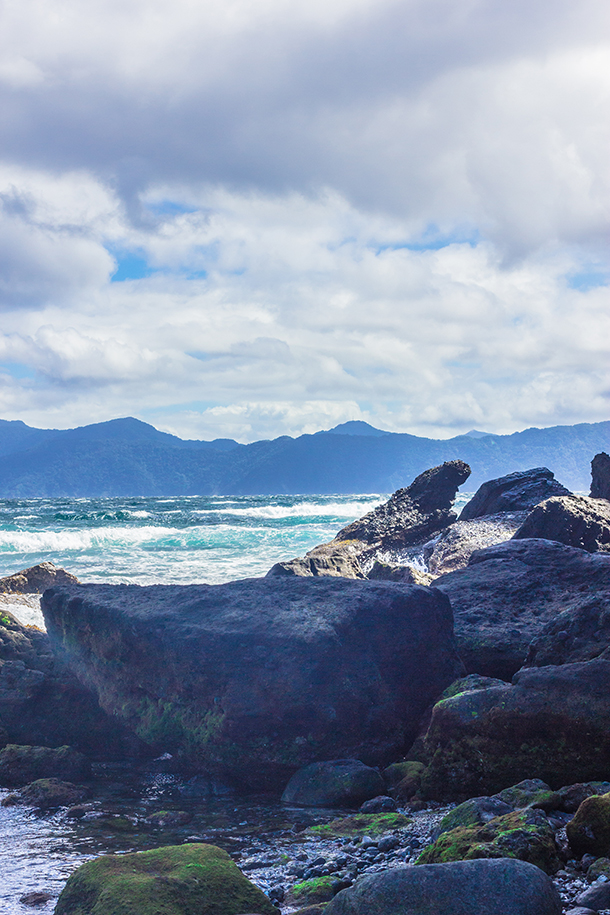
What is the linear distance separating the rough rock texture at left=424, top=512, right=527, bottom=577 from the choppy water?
549 centimetres

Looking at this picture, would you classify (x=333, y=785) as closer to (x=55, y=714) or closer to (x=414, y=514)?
(x=55, y=714)

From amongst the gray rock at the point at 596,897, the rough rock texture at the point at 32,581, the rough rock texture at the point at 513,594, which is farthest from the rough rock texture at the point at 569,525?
the rough rock texture at the point at 32,581

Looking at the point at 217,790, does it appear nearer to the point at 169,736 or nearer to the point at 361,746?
the point at 169,736

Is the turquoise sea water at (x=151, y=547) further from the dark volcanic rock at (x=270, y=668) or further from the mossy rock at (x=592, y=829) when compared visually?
the mossy rock at (x=592, y=829)

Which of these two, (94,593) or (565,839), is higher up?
(94,593)

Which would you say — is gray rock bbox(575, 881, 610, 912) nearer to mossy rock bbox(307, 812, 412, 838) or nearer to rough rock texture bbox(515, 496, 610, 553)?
mossy rock bbox(307, 812, 412, 838)

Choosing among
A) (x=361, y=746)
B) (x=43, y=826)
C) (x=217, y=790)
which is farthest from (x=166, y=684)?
(x=361, y=746)

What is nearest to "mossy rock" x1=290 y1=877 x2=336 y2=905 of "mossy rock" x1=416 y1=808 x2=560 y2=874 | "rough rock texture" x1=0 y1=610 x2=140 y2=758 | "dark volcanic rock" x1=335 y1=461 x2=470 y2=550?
"mossy rock" x1=416 y1=808 x2=560 y2=874

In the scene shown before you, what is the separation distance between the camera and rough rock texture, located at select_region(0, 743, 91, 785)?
5.80 metres

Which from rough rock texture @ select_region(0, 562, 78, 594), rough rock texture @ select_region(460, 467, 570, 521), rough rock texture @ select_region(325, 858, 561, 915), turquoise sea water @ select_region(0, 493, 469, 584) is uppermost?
rough rock texture @ select_region(460, 467, 570, 521)

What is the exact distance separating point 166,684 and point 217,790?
1.10m

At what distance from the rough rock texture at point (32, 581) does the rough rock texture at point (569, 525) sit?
9.86 m

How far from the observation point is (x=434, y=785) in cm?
479

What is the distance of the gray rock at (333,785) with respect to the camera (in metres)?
5.23
